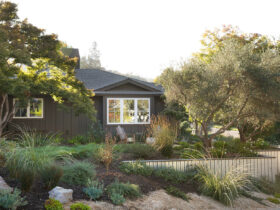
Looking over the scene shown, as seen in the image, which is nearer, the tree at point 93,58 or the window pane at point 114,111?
the window pane at point 114,111

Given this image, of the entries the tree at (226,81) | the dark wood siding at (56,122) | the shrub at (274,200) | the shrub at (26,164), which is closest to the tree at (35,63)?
the dark wood siding at (56,122)

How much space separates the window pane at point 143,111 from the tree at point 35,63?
3996 mm

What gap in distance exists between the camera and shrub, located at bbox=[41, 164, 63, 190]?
5.12m

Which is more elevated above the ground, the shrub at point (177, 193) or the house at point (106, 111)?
the house at point (106, 111)

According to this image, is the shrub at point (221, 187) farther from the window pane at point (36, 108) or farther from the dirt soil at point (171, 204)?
the window pane at point (36, 108)

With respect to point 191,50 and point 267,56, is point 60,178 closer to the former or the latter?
point 267,56

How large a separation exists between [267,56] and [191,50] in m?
11.1

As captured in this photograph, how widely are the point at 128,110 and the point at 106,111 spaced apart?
3.79 feet

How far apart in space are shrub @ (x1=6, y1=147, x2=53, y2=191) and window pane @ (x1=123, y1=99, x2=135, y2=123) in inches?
357

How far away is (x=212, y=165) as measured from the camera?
333 inches

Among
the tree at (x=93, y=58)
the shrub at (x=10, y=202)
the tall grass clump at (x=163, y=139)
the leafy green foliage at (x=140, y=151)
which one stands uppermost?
the tree at (x=93, y=58)

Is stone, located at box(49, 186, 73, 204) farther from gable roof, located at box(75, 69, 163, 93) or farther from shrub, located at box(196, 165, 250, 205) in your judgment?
gable roof, located at box(75, 69, 163, 93)

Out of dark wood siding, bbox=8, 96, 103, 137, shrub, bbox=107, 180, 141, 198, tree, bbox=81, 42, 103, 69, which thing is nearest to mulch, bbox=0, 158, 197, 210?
shrub, bbox=107, 180, 141, 198

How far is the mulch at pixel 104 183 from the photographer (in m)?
4.63
